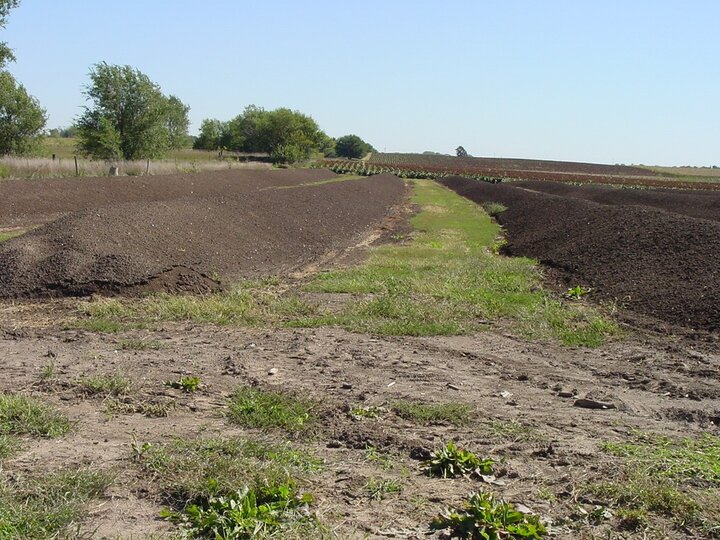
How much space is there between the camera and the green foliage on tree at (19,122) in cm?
3775

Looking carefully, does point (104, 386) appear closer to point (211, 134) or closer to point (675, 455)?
point (675, 455)

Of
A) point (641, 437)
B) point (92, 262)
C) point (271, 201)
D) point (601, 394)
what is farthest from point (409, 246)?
point (641, 437)

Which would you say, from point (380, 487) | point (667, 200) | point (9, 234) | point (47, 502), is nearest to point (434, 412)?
point (380, 487)

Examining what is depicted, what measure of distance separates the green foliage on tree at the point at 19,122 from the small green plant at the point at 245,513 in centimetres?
3861

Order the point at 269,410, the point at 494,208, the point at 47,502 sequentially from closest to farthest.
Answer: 1. the point at 47,502
2. the point at 269,410
3. the point at 494,208

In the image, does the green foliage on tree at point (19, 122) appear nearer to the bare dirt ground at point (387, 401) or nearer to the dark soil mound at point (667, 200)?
the dark soil mound at point (667, 200)

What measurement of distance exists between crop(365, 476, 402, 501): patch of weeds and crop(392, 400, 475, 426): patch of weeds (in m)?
1.27

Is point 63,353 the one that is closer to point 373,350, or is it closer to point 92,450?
point 92,450

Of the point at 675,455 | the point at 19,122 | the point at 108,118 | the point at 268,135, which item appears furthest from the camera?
the point at 268,135

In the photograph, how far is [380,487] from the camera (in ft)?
15.4

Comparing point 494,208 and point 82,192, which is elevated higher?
point 82,192

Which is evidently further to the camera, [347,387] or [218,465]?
[347,387]

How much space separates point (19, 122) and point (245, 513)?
3971 cm

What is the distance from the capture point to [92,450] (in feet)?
16.7
